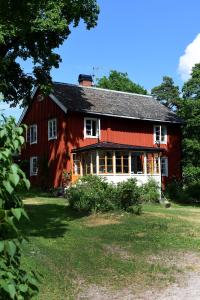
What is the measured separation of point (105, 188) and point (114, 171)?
10731 millimetres

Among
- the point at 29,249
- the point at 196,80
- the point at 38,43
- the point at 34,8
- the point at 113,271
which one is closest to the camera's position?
the point at 113,271

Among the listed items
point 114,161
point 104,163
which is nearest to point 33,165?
point 104,163

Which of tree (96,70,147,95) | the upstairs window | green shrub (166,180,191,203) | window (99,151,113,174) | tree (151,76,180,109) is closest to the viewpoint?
window (99,151,113,174)

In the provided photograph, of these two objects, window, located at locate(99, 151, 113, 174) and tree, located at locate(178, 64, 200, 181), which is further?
tree, located at locate(178, 64, 200, 181)

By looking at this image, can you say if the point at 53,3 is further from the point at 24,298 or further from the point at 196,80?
the point at 24,298

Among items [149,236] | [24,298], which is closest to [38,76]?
[149,236]

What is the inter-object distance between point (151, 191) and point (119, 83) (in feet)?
142

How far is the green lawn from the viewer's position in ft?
35.7

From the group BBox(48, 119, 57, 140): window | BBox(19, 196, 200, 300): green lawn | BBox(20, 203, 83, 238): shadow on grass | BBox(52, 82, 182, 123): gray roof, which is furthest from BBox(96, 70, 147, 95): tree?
BBox(19, 196, 200, 300): green lawn

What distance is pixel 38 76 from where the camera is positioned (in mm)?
31172

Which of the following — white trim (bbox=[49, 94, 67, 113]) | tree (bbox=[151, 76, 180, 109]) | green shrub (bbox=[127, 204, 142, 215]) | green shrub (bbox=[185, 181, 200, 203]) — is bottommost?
green shrub (bbox=[127, 204, 142, 215])

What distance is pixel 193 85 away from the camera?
3588cm

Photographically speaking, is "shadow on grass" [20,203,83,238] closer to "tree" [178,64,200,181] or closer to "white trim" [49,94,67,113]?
"white trim" [49,94,67,113]

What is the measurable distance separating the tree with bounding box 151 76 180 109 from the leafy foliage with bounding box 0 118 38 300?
7408cm
